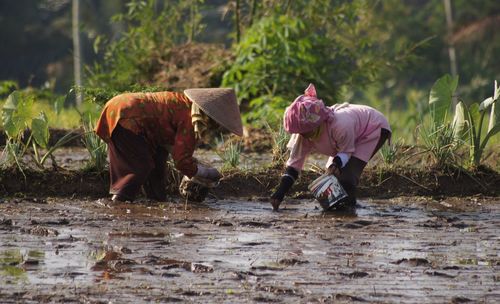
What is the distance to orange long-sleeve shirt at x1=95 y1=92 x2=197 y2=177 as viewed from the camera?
291 inches

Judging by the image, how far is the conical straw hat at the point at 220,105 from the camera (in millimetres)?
7195

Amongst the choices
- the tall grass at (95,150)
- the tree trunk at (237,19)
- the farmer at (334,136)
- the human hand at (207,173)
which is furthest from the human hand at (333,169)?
the tree trunk at (237,19)

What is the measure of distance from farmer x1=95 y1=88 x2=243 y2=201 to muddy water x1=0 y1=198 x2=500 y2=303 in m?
0.23

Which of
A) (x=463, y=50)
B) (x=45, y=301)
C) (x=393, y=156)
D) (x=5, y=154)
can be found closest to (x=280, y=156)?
(x=393, y=156)

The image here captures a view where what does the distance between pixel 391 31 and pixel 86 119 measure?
2316cm

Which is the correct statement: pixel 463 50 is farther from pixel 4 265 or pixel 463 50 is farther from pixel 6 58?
pixel 4 265

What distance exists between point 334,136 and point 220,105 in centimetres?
81

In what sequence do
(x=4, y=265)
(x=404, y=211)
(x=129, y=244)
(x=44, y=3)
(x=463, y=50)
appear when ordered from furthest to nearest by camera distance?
(x=44, y=3) < (x=463, y=50) < (x=404, y=211) < (x=129, y=244) < (x=4, y=265)

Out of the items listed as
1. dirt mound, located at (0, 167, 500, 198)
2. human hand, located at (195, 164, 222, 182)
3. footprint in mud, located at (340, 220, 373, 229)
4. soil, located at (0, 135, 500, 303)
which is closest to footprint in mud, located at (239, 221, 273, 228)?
soil, located at (0, 135, 500, 303)

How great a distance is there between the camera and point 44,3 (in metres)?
32.5

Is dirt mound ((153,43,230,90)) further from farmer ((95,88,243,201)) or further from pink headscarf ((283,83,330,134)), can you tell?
pink headscarf ((283,83,330,134))

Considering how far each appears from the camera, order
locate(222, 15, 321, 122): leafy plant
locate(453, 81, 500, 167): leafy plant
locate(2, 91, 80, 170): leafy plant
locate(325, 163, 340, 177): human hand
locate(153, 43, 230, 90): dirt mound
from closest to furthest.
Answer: locate(325, 163, 340, 177): human hand, locate(2, 91, 80, 170): leafy plant, locate(453, 81, 500, 167): leafy plant, locate(222, 15, 321, 122): leafy plant, locate(153, 43, 230, 90): dirt mound

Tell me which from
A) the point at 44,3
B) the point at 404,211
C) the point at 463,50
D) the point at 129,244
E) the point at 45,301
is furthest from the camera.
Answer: the point at 44,3

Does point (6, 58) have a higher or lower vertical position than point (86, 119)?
lower
